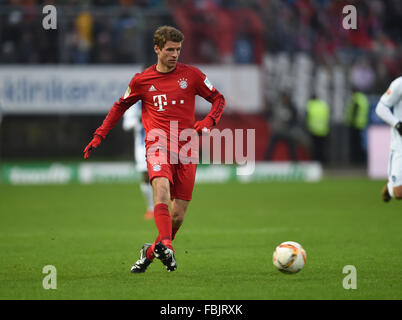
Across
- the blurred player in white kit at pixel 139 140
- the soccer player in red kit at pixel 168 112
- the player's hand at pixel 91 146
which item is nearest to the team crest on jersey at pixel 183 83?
the soccer player in red kit at pixel 168 112

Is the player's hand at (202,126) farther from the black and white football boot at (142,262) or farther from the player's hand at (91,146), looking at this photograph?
the black and white football boot at (142,262)

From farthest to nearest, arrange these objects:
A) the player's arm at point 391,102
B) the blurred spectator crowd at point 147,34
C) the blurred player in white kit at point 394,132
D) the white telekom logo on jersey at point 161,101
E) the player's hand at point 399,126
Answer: the blurred spectator crowd at point 147,34 → the blurred player in white kit at point 394,132 → the player's arm at point 391,102 → the player's hand at point 399,126 → the white telekom logo on jersey at point 161,101

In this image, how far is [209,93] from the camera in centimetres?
794

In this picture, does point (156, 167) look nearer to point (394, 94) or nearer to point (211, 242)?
point (211, 242)

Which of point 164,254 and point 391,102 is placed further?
point 391,102

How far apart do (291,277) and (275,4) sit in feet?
50.2

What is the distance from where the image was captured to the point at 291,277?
754 cm

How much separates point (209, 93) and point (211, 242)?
3.12 m

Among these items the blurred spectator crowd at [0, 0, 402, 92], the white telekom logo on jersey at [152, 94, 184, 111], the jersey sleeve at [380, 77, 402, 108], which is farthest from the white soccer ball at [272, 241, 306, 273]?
the blurred spectator crowd at [0, 0, 402, 92]

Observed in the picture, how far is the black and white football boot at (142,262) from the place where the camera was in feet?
25.6

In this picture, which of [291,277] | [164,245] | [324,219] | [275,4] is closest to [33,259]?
[164,245]

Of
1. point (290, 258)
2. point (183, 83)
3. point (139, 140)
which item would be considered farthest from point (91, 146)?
point (139, 140)

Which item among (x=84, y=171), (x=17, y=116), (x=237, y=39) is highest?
(x=237, y=39)

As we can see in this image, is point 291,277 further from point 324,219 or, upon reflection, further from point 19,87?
point 19,87
